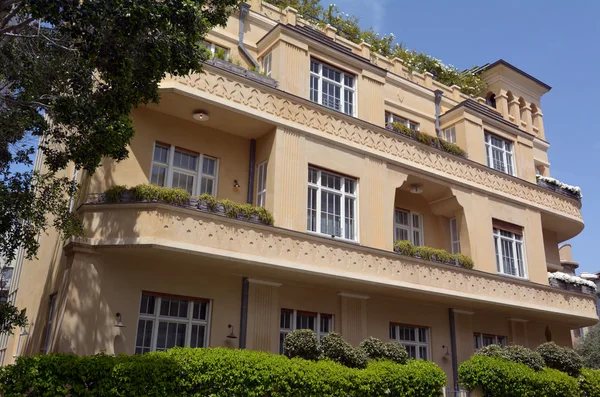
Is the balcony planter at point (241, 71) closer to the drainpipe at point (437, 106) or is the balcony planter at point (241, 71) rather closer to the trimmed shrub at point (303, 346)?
the trimmed shrub at point (303, 346)

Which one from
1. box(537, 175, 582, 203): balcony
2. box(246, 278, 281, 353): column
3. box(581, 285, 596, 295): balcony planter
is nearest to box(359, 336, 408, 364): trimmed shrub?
box(246, 278, 281, 353): column

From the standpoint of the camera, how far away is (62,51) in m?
11.6

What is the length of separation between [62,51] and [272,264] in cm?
733

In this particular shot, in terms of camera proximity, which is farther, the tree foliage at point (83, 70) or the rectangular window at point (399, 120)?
the rectangular window at point (399, 120)

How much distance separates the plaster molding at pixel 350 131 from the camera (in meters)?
15.8

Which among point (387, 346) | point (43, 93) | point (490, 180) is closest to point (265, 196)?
point (387, 346)

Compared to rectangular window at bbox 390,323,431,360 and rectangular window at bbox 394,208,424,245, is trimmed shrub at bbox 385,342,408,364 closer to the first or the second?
rectangular window at bbox 390,323,431,360

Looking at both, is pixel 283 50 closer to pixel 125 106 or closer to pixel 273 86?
pixel 273 86

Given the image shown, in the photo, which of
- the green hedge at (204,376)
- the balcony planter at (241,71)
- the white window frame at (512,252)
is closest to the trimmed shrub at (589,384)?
the white window frame at (512,252)

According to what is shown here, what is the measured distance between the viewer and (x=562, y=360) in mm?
17812

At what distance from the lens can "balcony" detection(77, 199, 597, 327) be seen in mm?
13367

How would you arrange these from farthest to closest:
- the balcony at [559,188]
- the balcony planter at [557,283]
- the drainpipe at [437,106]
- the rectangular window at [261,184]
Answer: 1. the balcony at [559,188]
2. the drainpipe at [437,106]
3. the balcony planter at [557,283]
4. the rectangular window at [261,184]

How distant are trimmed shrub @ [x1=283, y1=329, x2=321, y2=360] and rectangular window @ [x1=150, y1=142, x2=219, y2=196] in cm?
538

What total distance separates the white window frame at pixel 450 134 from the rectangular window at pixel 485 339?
26.9ft
